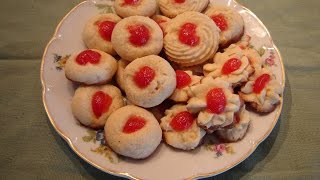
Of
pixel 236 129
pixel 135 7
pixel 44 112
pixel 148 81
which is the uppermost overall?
pixel 135 7

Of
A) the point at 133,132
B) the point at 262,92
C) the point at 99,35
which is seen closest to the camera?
the point at 133,132

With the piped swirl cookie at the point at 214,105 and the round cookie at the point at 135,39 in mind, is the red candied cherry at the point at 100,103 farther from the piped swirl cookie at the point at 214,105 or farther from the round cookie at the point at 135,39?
the piped swirl cookie at the point at 214,105

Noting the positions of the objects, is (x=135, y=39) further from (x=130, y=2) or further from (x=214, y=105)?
(x=214, y=105)

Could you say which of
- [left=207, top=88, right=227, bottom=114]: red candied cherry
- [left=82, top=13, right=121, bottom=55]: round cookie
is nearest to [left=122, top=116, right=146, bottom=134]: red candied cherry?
[left=207, top=88, right=227, bottom=114]: red candied cherry

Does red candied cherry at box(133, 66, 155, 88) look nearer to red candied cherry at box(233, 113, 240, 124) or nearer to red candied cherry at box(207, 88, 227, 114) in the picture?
red candied cherry at box(207, 88, 227, 114)

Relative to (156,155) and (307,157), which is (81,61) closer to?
(156,155)

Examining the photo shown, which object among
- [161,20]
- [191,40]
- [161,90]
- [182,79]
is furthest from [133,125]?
[161,20]

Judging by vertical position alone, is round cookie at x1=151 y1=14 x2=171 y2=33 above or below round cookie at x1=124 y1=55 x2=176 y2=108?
above
